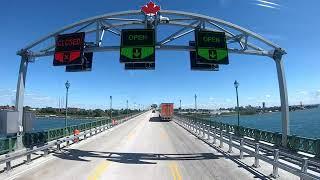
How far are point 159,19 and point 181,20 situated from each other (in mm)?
1593

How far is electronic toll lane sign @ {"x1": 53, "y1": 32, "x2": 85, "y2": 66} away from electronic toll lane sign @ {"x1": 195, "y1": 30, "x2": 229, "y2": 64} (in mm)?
7220

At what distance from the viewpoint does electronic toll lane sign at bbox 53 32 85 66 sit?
898 inches

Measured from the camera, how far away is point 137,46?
2225cm

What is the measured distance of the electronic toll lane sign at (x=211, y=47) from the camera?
74.1 feet

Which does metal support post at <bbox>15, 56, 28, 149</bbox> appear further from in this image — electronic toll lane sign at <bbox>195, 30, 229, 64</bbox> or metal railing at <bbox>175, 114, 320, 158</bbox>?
metal railing at <bbox>175, 114, 320, 158</bbox>

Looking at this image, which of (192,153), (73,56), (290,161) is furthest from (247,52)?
(73,56)

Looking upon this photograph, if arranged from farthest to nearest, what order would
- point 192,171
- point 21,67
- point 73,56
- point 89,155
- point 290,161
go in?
point 21,67
point 73,56
point 89,155
point 290,161
point 192,171

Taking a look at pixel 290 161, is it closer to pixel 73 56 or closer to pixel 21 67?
pixel 73 56

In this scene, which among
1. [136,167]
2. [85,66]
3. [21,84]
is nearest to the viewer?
[136,167]

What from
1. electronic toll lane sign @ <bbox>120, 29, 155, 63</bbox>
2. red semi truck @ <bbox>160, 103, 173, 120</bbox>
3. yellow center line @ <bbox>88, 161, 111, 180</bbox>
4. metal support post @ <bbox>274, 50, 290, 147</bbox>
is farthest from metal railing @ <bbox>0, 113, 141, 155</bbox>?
red semi truck @ <bbox>160, 103, 173, 120</bbox>

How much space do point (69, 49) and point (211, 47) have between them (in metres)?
8.84

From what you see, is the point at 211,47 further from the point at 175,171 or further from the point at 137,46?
the point at 175,171

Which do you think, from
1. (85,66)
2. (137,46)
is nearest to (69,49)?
(85,66)

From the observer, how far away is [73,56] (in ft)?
75.2
